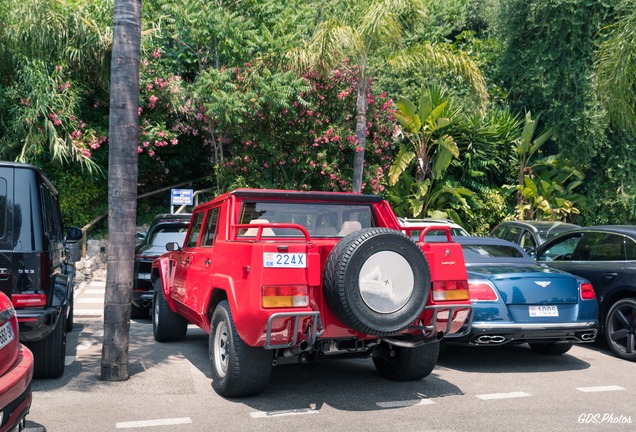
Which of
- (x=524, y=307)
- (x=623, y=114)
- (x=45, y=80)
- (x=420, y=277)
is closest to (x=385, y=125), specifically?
(x=623, y=114)

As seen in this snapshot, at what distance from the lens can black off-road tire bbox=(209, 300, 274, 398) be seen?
18.3ft

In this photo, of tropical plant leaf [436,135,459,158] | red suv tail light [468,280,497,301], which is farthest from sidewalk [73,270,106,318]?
tropical plant leaf [436,135,459,158]

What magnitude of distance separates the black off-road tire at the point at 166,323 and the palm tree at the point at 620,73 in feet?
31.0

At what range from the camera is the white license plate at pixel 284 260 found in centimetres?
522

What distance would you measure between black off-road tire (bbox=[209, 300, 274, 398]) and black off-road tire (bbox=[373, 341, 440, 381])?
47.5 inches

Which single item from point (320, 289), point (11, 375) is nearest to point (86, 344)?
point (320, 289)

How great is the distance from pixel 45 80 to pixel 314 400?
13.7m

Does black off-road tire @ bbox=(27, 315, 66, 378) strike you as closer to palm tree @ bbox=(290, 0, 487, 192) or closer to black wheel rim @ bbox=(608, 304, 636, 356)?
black wheel rim @ bbox=(608, 304, 636, 356)

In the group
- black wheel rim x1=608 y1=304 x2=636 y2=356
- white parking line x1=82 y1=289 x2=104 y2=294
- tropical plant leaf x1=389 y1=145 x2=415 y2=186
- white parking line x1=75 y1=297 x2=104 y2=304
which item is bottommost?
white parking line x1=75 y1=297 x2=104 y2=304

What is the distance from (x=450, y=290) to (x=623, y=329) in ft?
10.9

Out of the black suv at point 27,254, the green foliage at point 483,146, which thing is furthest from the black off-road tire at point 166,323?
the green foliage at point 483,146

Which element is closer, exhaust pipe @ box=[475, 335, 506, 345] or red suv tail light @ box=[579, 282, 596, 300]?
exhaust pipe @ box=[475, 335, 506, 345]

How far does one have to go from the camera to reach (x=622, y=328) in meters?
8.06

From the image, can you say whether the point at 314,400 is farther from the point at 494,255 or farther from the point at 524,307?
the point at 494,255
